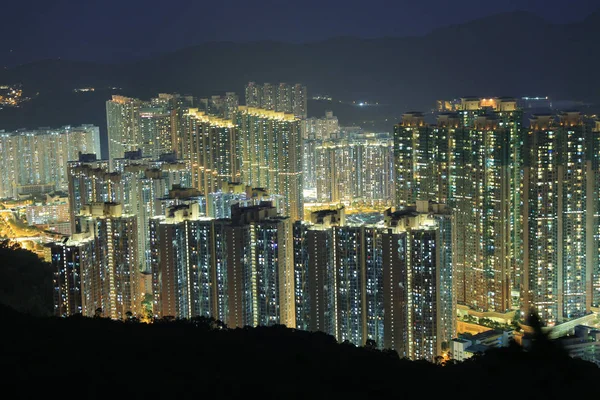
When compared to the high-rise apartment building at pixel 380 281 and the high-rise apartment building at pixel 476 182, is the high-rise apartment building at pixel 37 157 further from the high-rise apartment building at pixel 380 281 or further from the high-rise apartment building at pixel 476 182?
the high-rise apartment building at pixel 380 281

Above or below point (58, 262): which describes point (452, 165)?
above

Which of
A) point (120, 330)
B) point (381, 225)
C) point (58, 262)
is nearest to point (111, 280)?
point (58, 262)

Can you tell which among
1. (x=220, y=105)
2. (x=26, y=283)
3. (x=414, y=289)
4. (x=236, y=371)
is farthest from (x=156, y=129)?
(x=236, y=371)

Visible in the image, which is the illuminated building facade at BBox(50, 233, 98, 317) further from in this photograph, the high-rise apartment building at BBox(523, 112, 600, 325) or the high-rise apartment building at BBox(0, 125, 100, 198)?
the high-rise apartment building at BBox(0, 125, 100, 198)

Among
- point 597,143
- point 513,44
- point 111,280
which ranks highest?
point 513,44

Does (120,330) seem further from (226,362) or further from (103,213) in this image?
(103,213)

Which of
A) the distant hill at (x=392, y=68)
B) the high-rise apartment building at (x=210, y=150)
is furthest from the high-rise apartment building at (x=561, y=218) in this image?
the high-rise apartment building at (x=210, y=150)

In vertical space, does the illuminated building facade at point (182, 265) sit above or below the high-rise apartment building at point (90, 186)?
below
